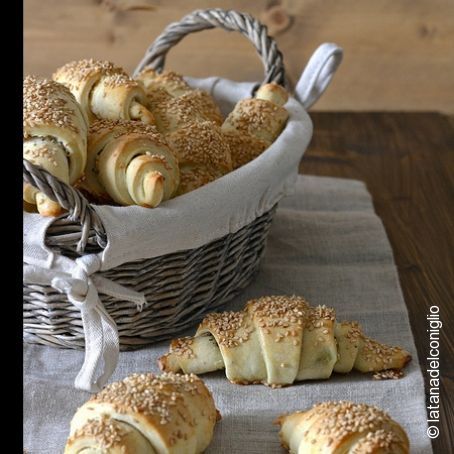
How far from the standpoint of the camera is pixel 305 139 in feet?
5.44

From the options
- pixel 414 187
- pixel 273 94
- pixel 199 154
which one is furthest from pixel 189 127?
pixel 414 187

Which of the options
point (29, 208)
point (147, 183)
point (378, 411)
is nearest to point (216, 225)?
point (147, 183)

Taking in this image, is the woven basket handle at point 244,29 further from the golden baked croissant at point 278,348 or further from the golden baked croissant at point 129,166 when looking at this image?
the golden baked croissant at point 278,348

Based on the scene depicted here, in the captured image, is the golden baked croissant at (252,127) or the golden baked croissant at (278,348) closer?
the golden baked croissant at (278,348)

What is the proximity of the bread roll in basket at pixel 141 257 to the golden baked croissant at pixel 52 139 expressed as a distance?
1.6 inches

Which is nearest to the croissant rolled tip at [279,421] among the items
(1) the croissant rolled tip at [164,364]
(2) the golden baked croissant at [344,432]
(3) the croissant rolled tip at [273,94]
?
(2) the golden baked croissant at [344,432]

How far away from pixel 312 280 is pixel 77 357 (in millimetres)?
476

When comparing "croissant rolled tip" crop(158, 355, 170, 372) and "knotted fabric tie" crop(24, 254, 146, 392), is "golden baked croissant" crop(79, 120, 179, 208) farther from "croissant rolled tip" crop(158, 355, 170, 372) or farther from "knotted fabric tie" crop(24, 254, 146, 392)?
"croissant rolled tip" crop(158, 355, 170, 372)

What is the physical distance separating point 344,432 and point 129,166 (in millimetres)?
478

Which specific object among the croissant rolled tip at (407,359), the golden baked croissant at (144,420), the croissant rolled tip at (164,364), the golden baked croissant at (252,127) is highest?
the golden baked croissant at (252,127)

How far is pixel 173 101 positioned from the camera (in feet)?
5.34

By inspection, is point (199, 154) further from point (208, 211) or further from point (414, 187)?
point (414, 187)

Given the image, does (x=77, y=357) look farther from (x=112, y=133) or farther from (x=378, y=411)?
(x=378, y=411)

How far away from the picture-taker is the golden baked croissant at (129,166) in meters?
1.33
